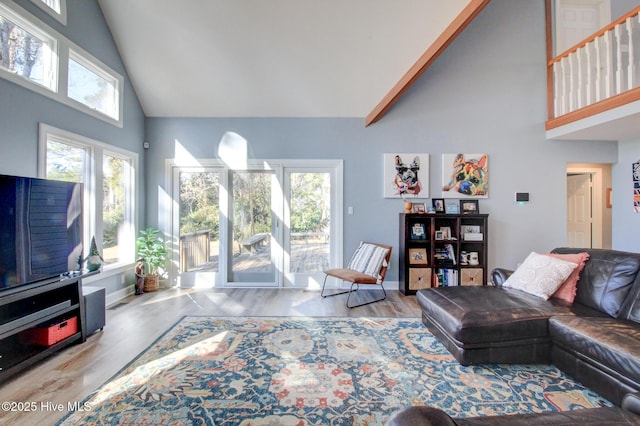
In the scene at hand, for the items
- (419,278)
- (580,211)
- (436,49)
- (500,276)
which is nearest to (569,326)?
(500,276)

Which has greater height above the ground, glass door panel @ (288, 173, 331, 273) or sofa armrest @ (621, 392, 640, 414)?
glass door panel @ (288, 173, 331, 273)

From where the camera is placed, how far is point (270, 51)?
368cm

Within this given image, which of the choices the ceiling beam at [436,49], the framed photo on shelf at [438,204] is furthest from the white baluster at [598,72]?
the framed photo on shelf at [438,204]

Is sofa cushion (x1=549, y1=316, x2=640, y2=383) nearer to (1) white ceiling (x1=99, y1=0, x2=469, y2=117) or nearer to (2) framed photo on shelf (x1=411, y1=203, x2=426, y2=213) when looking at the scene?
(2) framed photo on shelf (x1=411, y1=203, x2=426, y2=213)

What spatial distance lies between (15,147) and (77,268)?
4.00ft

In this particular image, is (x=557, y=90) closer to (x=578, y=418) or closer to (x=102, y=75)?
(x=578, y=418)

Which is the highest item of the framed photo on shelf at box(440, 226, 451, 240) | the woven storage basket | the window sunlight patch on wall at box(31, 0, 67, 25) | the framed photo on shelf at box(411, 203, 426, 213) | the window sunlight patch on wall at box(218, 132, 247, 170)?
the window sunlight patch on wall at box(31, 0, 67, 25)

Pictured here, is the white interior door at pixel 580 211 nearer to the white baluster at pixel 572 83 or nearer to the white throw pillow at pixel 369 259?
the white baluster at pixel 572 83

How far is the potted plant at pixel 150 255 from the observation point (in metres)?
4.06

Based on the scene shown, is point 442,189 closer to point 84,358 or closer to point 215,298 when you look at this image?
point 215,298

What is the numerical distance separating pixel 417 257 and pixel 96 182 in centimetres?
449

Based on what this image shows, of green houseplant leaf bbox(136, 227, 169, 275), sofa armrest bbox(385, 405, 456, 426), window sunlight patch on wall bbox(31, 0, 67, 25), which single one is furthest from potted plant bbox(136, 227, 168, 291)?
sofa armrest bbox(385, 405, 456, 426)

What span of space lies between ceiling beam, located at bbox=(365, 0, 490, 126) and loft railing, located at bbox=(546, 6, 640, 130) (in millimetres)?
2116

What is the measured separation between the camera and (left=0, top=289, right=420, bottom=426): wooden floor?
181cm
